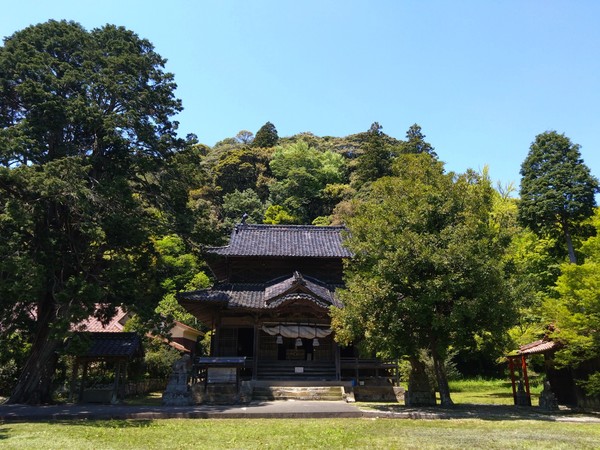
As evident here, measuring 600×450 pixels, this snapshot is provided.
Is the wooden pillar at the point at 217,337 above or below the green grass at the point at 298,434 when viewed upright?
above

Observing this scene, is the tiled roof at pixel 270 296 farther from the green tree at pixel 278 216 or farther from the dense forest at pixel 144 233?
the green tree at pixel 278 216

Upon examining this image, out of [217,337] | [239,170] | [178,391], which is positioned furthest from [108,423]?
[239,170]

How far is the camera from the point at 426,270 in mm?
14539

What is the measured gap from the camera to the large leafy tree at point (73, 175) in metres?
15.1

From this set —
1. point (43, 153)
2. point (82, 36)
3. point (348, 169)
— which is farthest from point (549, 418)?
point (348, 169)

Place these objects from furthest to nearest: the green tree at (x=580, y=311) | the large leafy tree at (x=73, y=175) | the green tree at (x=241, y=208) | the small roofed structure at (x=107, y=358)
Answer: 1. the green tree at (x=241, y=208)
2. the small roofed structure at (x=107, y=358)
3. the large leafy tree at (x=73, y=175)
4. the green tree at (x=580, y=311)

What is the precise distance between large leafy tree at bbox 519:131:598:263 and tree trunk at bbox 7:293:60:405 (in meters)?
28.6

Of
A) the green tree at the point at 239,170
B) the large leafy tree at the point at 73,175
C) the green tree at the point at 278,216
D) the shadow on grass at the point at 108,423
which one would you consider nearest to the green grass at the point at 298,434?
the shadow on grass at the point at 108,423

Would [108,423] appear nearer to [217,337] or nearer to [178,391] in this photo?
[178,391]

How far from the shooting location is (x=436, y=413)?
1359 centimetres

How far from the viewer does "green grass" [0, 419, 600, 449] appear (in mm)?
8734

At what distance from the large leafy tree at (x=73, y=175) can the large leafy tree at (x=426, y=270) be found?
9.27 m

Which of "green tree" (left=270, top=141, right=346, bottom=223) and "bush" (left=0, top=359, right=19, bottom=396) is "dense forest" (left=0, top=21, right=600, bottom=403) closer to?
"bush" (left=0, top=359, right=19, bottom=396)

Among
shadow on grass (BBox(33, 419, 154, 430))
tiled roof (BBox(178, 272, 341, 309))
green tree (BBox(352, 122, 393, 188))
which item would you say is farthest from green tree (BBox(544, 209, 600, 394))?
green tree (BBox(352, 122, 393, 188))
